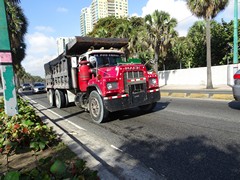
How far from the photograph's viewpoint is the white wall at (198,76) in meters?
21.1

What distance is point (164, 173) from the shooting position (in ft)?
10.8

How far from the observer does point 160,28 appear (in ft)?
77.8

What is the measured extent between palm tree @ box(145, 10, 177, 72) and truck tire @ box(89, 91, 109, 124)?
18.4m

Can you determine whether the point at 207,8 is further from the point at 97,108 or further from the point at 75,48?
the point at 97,108

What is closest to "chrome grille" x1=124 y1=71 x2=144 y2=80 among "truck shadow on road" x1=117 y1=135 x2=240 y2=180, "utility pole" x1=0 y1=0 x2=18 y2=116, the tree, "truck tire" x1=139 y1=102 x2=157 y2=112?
"truck tire" x1=139 y1=102 x2=157 y2=112

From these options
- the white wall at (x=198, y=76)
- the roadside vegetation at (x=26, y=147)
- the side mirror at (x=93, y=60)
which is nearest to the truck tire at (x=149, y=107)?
the side mirror at (x=93, y=60)

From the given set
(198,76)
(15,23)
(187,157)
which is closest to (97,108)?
(187,157)

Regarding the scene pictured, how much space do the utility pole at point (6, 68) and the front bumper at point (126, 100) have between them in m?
2.52

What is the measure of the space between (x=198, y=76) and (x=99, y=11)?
5935 cm

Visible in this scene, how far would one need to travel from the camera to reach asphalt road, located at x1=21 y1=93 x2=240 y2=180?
3.39 metres

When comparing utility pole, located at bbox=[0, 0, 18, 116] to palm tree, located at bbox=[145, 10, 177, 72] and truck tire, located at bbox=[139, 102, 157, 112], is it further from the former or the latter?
palm tree, located at bbox=[145, 10, 177, 72]

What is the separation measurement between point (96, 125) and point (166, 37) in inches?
757

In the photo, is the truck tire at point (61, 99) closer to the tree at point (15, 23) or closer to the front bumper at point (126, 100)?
the front bumper at point (126, 100)

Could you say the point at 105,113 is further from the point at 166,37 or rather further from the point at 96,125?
the point at 166,37
